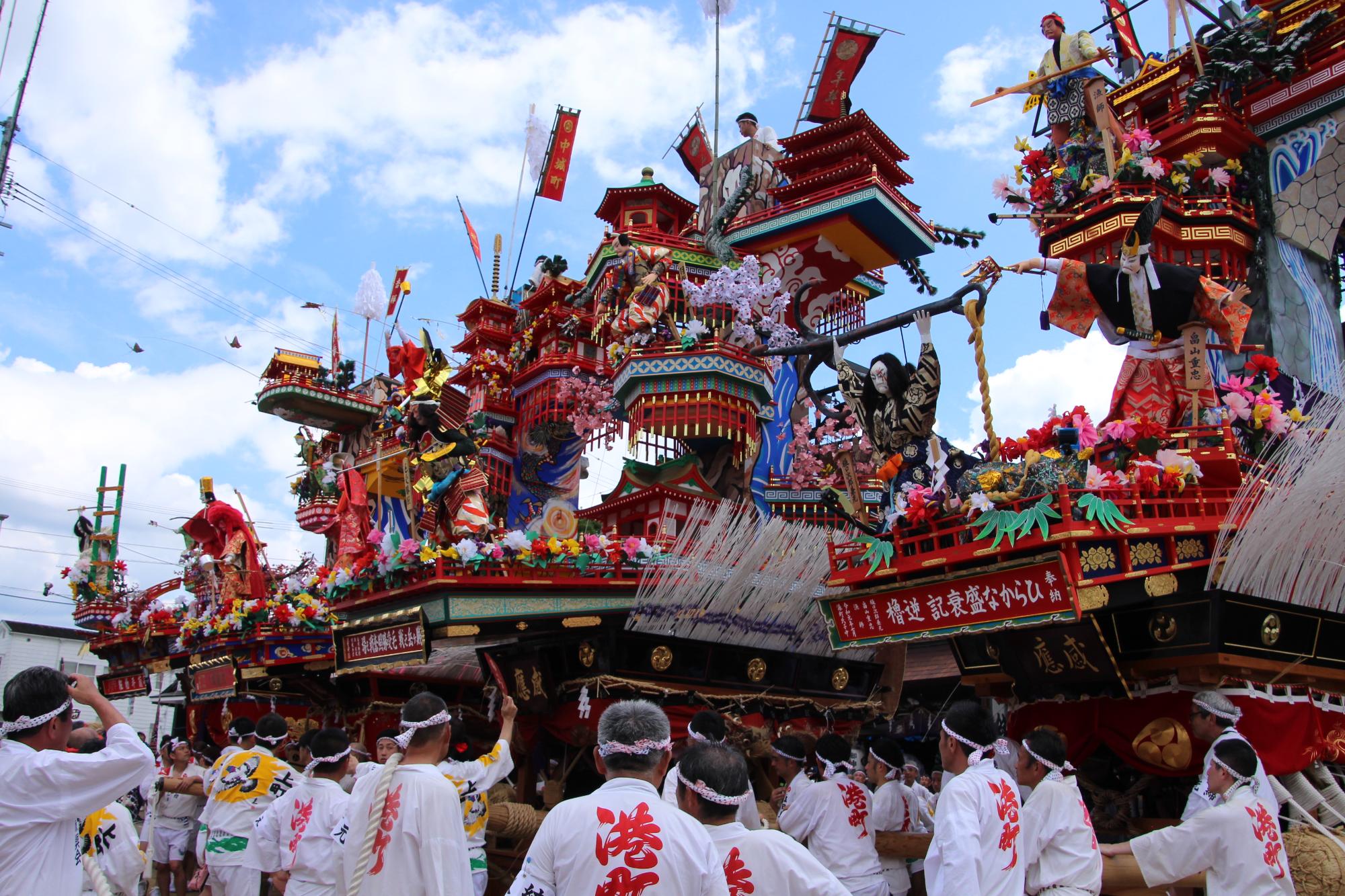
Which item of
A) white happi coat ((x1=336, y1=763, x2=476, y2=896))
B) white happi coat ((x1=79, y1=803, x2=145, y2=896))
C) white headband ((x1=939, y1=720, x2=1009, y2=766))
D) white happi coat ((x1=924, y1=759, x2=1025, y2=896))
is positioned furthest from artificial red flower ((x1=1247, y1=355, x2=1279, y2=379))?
white happi coat ((x1=79, y1=803, x2=145, y2=896))

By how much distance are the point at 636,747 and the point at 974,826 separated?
76.4 inches

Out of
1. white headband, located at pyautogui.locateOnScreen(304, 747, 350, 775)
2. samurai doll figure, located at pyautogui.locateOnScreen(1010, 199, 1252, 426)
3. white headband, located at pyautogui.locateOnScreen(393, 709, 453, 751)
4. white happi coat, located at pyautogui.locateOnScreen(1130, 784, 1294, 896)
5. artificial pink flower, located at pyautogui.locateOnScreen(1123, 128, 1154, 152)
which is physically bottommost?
white happi coat, located at pyautogui.locateOnScreen(1130, 784, 1294, 896)

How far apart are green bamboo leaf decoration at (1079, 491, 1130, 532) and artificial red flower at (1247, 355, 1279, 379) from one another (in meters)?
2.75

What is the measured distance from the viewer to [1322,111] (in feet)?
36.4

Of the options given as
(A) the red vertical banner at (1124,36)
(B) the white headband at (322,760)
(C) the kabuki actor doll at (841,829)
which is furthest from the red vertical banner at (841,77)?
(B) the white headband at (322,760)

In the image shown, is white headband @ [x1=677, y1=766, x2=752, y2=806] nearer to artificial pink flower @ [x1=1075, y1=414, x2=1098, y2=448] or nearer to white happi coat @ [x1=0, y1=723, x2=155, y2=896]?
white happi coat @ [x1=0, y1=723, x2=155, y2=896]

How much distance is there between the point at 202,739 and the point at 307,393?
7714 millimetres

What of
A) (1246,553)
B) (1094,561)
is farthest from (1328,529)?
(1094,561)

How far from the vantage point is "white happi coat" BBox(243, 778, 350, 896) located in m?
6.83

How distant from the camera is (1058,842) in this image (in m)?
5.36

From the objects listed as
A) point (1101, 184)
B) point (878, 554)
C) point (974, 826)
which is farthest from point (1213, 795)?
point (1101, 184)

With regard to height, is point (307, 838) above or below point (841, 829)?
above

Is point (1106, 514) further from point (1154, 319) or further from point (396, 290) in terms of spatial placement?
point (396, 290)

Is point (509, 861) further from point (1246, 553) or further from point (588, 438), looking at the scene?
point (588, 438)
